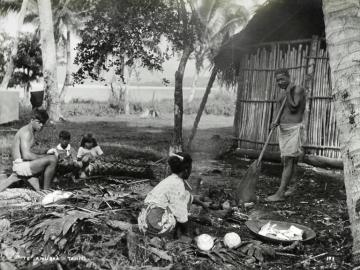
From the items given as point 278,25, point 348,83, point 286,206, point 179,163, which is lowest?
point 286,206

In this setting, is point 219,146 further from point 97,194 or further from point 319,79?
point 97,194

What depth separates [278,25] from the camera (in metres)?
10.2

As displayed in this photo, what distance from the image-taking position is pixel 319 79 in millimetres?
8969

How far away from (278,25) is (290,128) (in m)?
4.39

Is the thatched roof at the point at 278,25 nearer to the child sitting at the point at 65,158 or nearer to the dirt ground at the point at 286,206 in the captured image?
the dirt ground at the point at 286,206

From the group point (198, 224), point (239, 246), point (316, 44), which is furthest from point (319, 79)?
point (239, 246)

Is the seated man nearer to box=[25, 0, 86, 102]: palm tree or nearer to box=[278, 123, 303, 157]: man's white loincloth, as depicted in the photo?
box=[278, 123, 303, 157]: man's white loincloth

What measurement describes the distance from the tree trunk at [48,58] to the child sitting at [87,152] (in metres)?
9.17

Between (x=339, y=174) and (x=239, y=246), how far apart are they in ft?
16.0

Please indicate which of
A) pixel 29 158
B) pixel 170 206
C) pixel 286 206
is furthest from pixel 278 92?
pixel 170 206

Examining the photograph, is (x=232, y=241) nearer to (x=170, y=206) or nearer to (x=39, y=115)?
(x=170, y=206)

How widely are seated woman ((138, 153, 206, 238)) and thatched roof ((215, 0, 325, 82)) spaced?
5925mm

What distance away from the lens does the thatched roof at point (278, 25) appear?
9445mm

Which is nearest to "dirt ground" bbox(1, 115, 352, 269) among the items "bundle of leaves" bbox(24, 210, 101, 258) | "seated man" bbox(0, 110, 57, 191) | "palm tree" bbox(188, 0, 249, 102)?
"bundle of leaves" bbox(24, 210, 101, 258)
